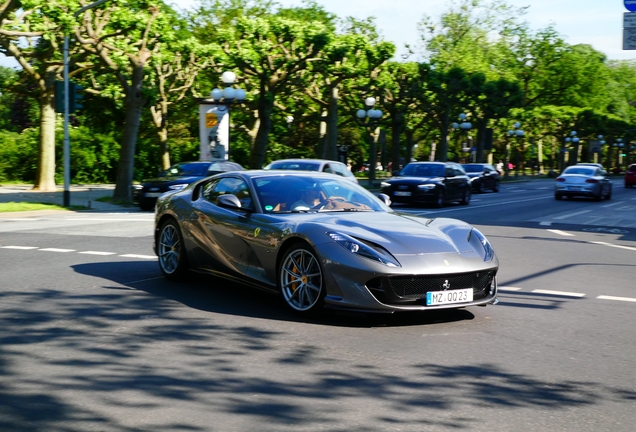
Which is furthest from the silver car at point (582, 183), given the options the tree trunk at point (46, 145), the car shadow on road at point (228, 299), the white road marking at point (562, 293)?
the car shadow on road at point (228, 299)

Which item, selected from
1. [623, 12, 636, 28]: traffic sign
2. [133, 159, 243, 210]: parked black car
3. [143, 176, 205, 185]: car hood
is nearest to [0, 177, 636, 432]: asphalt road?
[623, 12, 636, 28]: traffic sign

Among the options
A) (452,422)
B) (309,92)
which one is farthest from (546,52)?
(452,422)

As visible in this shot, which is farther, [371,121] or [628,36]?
[371,121]

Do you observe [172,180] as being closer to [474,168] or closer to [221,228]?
[221,228]

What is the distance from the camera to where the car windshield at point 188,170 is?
25875 mm

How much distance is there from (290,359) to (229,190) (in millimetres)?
3419

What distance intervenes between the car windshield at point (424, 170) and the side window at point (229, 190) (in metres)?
19.0

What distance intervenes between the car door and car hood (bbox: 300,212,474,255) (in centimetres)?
85

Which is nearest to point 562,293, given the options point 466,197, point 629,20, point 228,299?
point 228,299

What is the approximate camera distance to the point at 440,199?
2706cm

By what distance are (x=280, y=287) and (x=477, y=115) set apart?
58672 mm

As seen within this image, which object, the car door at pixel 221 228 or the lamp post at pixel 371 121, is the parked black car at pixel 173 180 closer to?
the lamp post at pixel 371 121

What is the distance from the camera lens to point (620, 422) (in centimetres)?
486

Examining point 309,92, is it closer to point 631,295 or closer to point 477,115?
point 477,115
